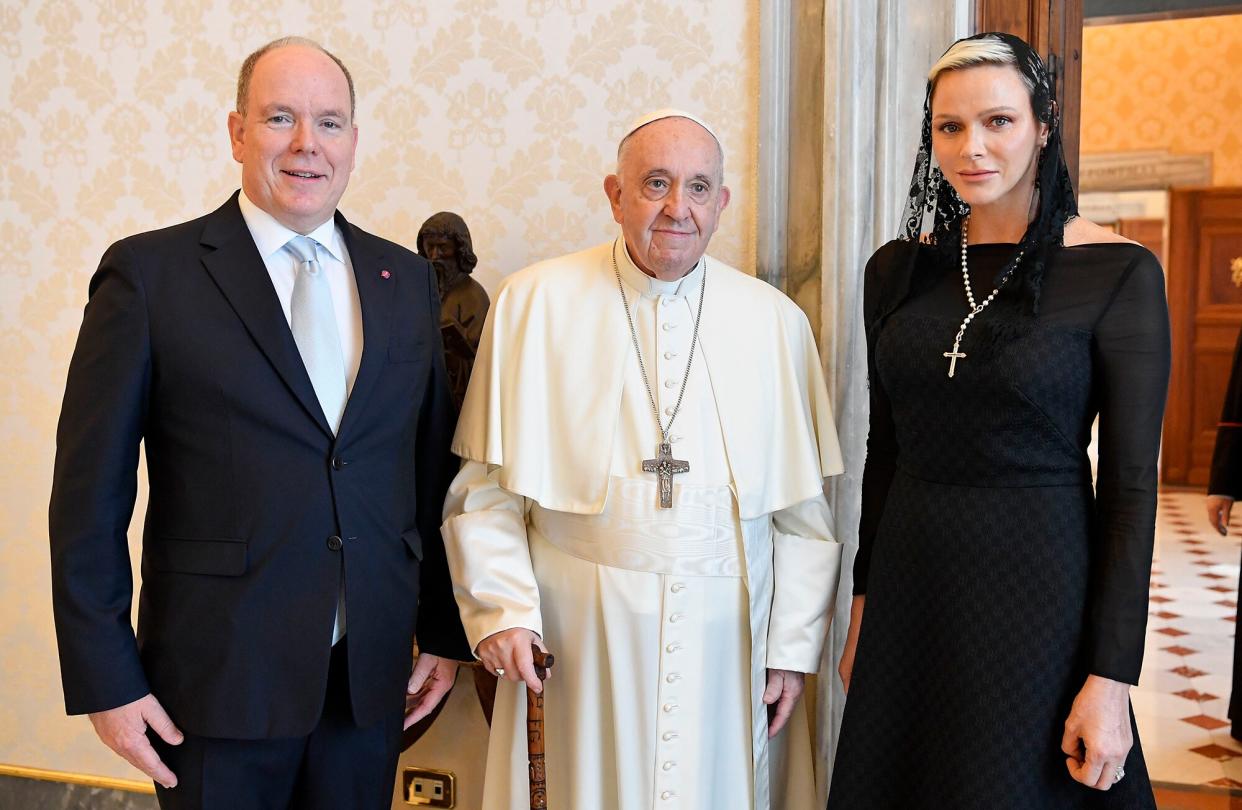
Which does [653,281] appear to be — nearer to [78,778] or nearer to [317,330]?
[317,330]

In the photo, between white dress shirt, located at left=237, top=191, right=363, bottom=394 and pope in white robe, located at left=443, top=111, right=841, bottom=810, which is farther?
pope in white robe, located at left=443, top=111, right=841, bottom=810

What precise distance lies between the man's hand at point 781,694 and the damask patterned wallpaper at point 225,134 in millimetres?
1140

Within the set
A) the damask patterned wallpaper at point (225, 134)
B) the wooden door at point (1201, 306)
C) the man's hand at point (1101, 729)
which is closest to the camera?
the man's hand at point (1101, 729)

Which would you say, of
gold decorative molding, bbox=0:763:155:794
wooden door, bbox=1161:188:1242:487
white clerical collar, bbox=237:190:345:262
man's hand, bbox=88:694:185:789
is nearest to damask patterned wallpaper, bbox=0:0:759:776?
gold decorative molding, bbox=0:763:155:794

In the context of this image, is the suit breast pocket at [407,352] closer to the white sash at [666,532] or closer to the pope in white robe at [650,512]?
the pope in white robe at [650,512]

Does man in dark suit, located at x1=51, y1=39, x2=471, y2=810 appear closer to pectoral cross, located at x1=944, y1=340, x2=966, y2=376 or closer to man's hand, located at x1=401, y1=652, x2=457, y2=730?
man's hand, located at x1=401, y1=652, x2=457, y2=730

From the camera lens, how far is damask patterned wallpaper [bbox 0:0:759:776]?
3.23 m

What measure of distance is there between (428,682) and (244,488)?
0.72 meters

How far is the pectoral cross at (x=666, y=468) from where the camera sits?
2.50m

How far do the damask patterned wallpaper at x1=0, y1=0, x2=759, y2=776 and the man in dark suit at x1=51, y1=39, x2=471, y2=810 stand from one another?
1.16 metres

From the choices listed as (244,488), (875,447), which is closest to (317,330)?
(244,488)

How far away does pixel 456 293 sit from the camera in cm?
308

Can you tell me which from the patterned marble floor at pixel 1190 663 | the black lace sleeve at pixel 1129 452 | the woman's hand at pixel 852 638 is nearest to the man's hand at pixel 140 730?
the woman's hand at pixel 852 638

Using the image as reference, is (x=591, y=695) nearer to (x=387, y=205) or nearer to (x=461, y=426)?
(x=461, y=426)
